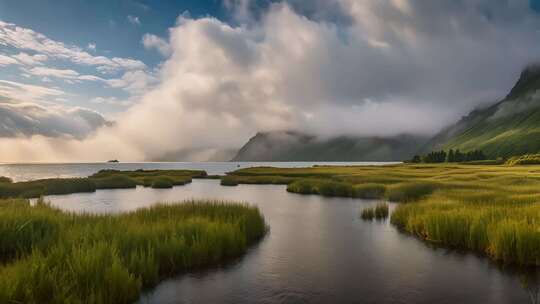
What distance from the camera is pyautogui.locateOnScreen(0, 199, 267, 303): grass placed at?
11.7m

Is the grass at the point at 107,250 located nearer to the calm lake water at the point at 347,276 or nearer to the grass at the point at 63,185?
the calm lake water at the point at 347,276

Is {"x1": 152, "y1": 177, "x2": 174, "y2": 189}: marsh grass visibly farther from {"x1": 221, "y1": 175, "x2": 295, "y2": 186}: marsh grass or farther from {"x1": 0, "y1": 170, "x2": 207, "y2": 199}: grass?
{"x1": 221, "y1": 175, "x2": 295, "y2": 186}: marsh grass

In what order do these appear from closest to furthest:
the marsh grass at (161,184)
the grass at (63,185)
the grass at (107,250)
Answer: the grass at (107,250) < the grass at (63,185) < the marsh grass at (161,184)

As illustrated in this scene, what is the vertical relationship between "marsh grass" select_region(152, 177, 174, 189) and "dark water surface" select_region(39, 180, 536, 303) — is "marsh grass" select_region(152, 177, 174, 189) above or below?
above

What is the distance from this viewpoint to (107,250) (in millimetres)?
14195

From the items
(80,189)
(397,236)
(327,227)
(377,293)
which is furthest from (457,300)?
(80,189)

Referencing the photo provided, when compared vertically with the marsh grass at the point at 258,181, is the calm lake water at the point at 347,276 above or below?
below

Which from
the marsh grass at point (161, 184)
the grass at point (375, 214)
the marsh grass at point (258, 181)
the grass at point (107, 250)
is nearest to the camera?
the grass at point (107, 250)

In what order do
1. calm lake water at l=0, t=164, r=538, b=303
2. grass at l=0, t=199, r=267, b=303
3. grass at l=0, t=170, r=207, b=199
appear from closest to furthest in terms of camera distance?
grass at l=0, t=199, r=267, b=303
calm lake water at l=0, t=164, r=538, b=303
grass at l=0, t=170, r=207, b=199

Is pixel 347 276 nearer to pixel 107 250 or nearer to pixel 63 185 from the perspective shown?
pixel 107 250

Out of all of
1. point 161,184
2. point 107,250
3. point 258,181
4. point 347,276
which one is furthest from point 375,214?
point 258,181

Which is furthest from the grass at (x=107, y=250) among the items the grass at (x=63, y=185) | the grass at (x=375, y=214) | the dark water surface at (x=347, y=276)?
the grass at (x=63, y=185)

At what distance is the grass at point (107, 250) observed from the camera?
1170 centimetres

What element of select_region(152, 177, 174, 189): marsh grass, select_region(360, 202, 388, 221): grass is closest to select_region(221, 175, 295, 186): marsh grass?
select_region(152, 177, 174, 189): marsh grass
